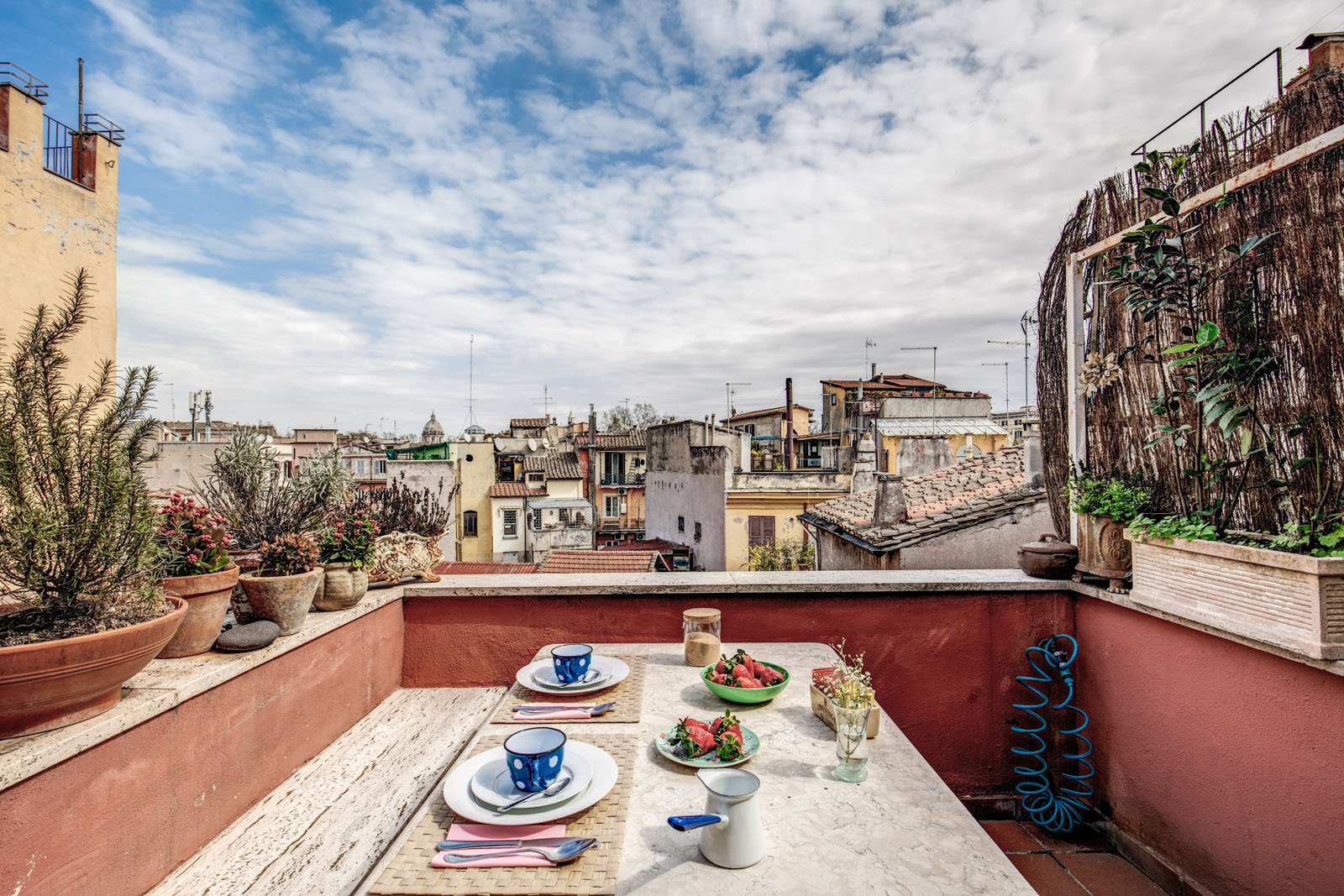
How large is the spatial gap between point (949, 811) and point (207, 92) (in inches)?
184

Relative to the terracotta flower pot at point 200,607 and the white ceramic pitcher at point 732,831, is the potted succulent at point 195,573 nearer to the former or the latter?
the terracotta flower pot at point 200,607

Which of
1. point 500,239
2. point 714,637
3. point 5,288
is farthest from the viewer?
point 500,239

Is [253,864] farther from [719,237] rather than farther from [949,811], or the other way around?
[719,237]

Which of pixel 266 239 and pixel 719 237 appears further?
pixel 719 237

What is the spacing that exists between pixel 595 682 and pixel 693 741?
0.57 m

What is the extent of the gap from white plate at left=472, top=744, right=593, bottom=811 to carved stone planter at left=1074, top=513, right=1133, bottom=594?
2207 millimetres

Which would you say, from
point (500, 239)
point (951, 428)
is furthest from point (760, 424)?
point (500, 239)

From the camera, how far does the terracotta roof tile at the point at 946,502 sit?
6.02 metres

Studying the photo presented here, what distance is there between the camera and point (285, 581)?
1.83 meters

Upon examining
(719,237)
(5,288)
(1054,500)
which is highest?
(719,237)

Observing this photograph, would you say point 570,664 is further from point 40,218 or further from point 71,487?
point 40,218

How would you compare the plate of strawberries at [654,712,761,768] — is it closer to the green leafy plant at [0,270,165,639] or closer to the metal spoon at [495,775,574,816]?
the metal spoon at [495,775,574,816]

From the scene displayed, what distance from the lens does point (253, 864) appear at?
1.43 metres

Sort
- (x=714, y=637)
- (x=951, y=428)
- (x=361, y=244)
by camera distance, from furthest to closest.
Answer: (x=951, y=428), (x=361, y=244), (x=714, y=637)
